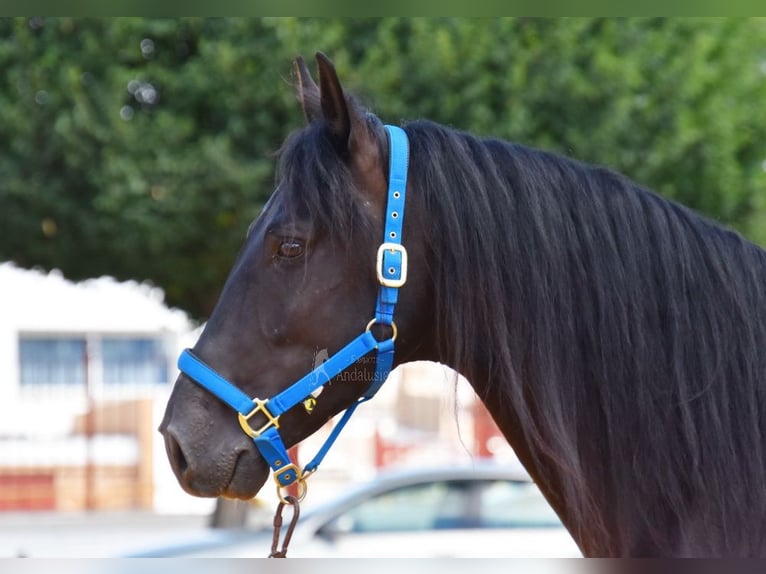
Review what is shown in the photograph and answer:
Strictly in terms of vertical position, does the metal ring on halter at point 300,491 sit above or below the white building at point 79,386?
above

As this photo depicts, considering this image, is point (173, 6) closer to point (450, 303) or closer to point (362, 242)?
point (362, 242)

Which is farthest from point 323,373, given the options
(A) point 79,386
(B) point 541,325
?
(A) point 79,386

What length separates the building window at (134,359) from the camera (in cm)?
1847

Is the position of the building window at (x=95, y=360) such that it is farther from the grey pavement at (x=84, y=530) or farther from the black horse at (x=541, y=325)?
the black horse at (x=541, y=325)

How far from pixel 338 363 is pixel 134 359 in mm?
17384

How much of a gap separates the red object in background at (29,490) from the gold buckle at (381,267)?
12653mm

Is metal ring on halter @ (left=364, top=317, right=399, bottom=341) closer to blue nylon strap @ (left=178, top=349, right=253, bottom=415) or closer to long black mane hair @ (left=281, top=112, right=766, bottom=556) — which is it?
long black mane hair @ (left=281, top=112, right=766, bottom=556)

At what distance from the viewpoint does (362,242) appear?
2.29 m

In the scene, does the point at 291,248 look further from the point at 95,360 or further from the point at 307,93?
the point at 95,360

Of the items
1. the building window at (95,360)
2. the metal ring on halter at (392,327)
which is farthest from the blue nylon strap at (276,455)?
the building window at (95,360)

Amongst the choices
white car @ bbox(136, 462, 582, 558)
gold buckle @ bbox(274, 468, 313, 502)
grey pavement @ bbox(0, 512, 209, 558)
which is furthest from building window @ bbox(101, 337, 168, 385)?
gold buckle @ bbox(274, 468, 313, 502)

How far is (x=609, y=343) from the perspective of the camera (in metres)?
2.23

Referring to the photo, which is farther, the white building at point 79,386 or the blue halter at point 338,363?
the white building at point 79,386

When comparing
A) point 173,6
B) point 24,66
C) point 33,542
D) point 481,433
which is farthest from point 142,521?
point 173,6
